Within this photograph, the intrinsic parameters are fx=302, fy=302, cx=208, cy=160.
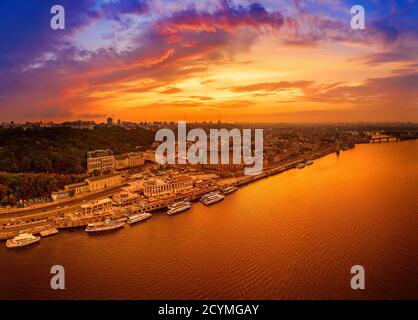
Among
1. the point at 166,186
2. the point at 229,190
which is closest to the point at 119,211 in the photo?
the point at 166,186

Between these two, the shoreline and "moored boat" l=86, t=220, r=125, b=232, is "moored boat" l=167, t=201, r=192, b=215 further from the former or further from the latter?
"moored boat" l=86, t=220, r=125, b=232

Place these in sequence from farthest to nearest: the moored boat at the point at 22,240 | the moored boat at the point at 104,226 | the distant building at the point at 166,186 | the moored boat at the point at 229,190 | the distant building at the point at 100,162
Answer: the distant building at the point at 100,162
the moored boat at the point at 229,190
the distant building at the point at 166,186
the moored boat at the point at 104,226
the moored boat at the point at 22,240

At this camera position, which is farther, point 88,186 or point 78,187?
point 88,186

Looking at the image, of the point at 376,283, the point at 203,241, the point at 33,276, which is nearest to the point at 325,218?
the point at 376,283

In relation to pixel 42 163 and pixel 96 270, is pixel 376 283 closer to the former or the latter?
pixel 96 270

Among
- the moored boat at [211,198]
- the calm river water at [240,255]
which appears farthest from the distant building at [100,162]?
the calm river water at [240,255]

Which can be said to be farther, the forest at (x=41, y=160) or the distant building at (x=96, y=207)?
the forest at (x=41, y=160)

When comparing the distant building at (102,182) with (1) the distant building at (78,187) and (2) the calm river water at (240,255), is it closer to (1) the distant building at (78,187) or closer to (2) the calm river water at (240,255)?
(1) the distant building at (78,187)

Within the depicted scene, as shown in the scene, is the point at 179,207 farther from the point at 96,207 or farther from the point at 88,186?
the point at 88,186
